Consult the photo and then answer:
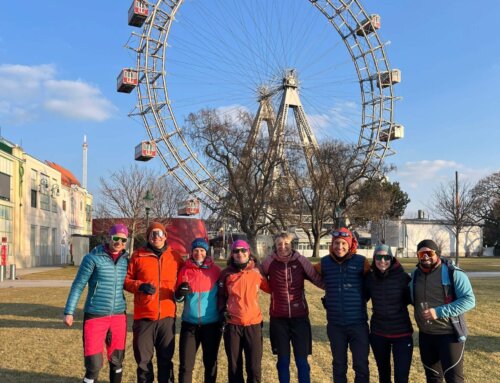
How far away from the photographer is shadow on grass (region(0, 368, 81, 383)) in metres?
6.38

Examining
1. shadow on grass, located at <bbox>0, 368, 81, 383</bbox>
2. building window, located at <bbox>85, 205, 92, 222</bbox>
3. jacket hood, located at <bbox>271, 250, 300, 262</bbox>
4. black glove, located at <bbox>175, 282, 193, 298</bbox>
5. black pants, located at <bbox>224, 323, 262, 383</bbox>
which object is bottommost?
shadow on grass, located at <bbox>0, 368, 81, 383</bbox>

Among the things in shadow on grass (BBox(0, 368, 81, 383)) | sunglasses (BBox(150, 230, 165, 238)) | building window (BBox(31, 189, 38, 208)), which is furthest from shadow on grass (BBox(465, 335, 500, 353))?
building window (BBox(31, 189, 38, 208))

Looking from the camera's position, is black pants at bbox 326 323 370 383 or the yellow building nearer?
black pants at bbox 326 323 370 383

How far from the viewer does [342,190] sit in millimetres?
42344

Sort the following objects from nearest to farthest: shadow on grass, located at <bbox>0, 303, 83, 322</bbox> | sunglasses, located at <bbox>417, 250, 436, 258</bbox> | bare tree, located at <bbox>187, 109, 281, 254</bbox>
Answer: sunglasses, located at <bbox>417, 250, 436, 258</bbox>, shadow on grass, located at <bbox>0, 303, 83, 322</bbox>, bare tree, located at <bbox>187, 109, 281, 254</bbox>

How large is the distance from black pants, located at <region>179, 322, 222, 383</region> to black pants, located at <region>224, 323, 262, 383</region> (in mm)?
161

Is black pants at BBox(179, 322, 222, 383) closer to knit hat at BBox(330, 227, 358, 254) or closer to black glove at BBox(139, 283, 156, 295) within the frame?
black glove at BBox(139, 283, 156, 295)

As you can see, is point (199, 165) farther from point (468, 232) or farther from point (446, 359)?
point (468, 232)

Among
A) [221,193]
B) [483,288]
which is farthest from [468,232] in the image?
[483,288]

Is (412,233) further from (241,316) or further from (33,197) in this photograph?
(241,316)

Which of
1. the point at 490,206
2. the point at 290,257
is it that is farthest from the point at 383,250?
the point at 490,206

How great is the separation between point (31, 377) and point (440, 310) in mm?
5102

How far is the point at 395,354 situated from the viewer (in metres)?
5.06

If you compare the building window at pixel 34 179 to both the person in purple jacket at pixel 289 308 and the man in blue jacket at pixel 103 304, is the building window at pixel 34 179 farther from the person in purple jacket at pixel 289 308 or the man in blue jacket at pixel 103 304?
the person in purple jacket at pixel 289 308
